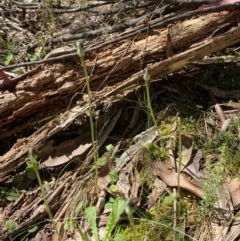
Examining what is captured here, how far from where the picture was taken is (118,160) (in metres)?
2.17

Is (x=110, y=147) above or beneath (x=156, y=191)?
above

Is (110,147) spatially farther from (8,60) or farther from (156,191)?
(8,60)

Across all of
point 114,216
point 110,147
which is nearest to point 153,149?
point 110,147

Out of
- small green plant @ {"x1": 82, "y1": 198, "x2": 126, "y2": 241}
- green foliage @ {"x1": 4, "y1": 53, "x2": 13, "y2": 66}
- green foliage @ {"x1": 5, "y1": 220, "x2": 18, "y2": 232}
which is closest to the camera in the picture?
small green plant @ {"x1": 82, "y1": 198, "x2": 126, "y2": 241}

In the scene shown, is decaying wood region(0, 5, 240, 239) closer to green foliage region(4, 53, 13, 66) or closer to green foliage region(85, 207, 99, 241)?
green foliage region(85, 207, 99, 241)

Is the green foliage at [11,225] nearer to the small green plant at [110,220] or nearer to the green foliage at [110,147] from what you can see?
the small green plant at [110,220]

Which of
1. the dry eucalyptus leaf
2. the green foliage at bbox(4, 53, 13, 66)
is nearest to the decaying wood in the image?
the dry eucalyptus leaf

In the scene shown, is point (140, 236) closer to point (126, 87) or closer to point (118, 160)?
point (118, 160)

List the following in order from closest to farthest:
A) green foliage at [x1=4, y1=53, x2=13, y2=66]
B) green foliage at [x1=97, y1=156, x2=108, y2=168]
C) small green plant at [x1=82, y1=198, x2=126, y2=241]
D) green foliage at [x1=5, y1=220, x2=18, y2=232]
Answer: small green plant at [x1=82, y1=198, x2=126, y2=241] → green foliage at [x1=5, y1=220, x2=18, y2=232] → green foliage at [x1=97, y1=156, x2=108, y2=168] → green foliage at [x1=4, y1=53, x2=13, y2=66]

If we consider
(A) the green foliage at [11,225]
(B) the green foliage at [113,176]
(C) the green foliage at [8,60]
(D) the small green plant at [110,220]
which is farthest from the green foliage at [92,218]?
(C) the green foliage at [8,60]

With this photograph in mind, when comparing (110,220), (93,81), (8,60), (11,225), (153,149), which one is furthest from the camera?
(8,60)

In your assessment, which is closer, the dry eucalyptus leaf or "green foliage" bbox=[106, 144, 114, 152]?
the dry eucalyptus leaf

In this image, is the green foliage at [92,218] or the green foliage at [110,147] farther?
the green foliage at [110,147]

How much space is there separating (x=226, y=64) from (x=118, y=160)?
880mm
